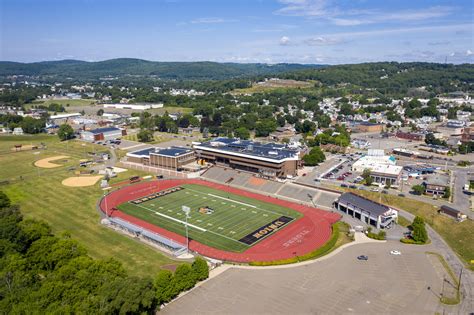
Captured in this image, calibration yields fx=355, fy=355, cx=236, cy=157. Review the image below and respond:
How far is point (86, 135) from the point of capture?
524 ft

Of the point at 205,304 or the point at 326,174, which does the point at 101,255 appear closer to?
the point at 205,304

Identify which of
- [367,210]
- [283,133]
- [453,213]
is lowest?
[453,213]

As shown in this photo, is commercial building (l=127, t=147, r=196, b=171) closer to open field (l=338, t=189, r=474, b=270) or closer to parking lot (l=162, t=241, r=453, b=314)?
open field (l=338, t=189, r=474, b=270)

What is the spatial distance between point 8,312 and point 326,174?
84.4 m

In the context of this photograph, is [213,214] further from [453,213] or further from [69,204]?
[453,213]

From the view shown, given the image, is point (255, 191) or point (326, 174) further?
point (326, 174)

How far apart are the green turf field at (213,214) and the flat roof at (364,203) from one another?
12.1 metres

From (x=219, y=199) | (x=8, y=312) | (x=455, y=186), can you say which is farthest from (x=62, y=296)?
(x=455, y=186)

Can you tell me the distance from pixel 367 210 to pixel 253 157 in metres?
37.0

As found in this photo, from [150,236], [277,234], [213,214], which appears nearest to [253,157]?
[213,214]

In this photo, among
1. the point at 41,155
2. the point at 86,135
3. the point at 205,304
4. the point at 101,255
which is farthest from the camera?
the point at 86,135

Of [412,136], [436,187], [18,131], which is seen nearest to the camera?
[436,187]

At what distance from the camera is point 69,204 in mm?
85812

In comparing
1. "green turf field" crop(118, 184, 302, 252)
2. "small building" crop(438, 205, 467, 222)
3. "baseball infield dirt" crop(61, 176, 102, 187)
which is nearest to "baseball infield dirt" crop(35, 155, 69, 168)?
"baseball infield dirt" crop(61, 176, 102, 187)
